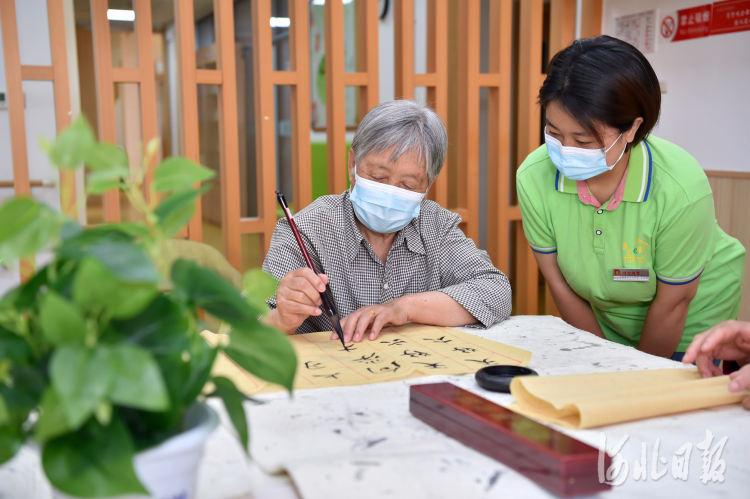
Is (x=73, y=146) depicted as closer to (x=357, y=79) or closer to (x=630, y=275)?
(x=630, y=275)

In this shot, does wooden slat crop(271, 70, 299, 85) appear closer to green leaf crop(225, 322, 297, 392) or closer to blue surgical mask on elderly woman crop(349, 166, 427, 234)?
blue surgical mask on elderly woman crop(349, 166, 427, 234)

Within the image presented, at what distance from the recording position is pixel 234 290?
514 millimetres

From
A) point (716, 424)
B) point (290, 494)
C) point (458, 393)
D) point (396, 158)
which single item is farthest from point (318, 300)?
point (716, 424)

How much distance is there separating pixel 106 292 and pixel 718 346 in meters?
1.01

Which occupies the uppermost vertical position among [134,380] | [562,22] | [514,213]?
[562,22]

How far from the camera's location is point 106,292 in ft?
1.49

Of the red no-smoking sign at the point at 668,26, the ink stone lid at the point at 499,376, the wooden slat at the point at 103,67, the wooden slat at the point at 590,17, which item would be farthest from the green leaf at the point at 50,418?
the red no-smoking sign at the point at 668,26

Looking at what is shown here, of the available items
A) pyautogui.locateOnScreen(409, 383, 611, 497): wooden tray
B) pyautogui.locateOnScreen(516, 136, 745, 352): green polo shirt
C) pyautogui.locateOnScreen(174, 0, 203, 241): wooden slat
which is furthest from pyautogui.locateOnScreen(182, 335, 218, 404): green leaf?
pyautogui.locateOnScreen(174, 0, 203, 241): wooden slat

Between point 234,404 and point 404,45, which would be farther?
point 404,45

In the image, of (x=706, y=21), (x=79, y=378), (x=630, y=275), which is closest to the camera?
(x=79, y=378)

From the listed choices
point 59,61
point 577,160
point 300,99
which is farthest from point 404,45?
point 59,61

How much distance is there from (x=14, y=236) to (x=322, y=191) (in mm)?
4786

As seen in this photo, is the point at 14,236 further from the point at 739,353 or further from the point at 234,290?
the point at 739,353
